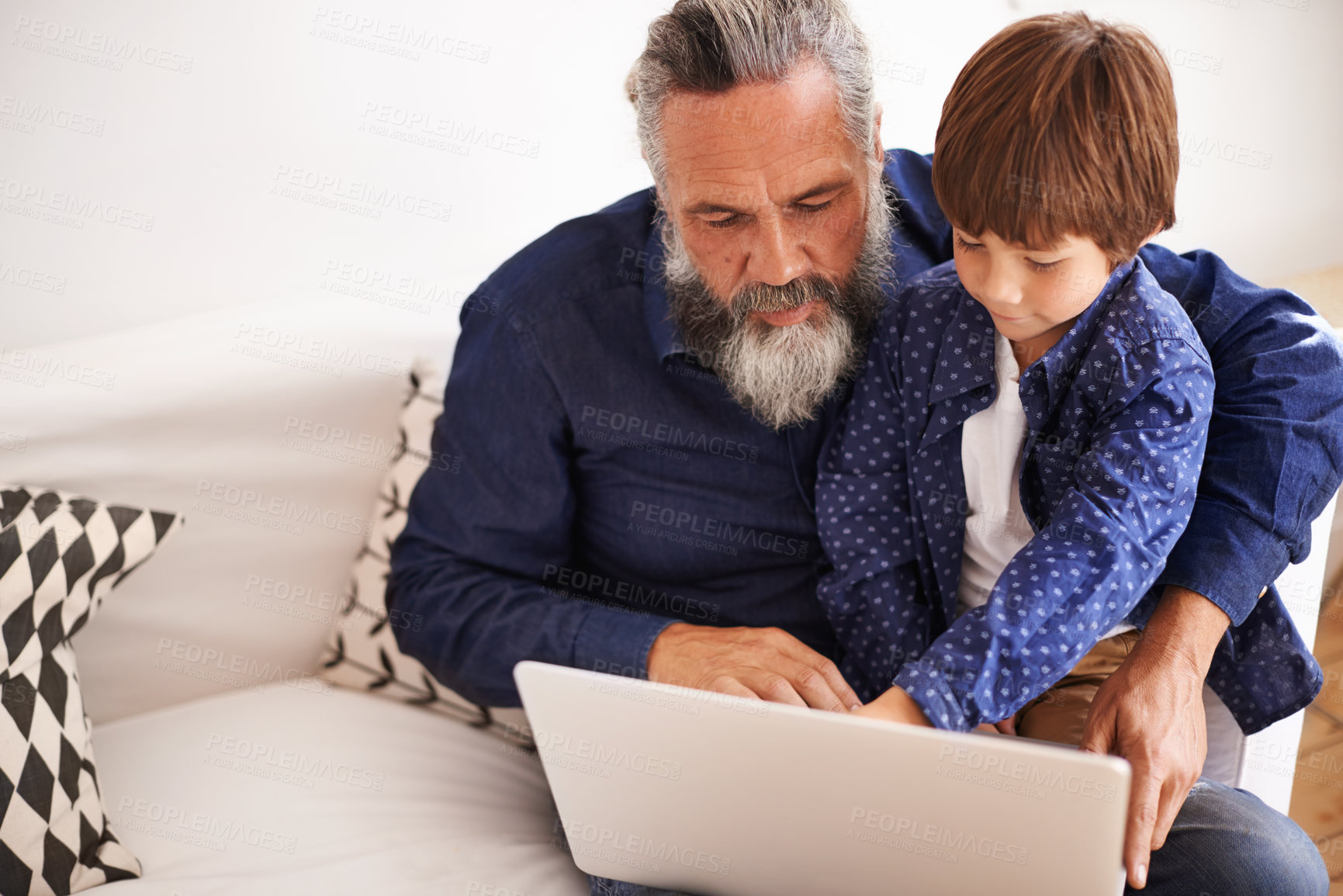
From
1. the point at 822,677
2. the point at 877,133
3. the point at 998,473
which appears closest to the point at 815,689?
the point at 822,677

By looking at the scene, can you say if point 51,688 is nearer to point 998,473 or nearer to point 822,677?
point 822,677

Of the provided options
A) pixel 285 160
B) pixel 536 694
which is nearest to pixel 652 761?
pixel 536 694

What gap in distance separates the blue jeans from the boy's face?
54 centimetres

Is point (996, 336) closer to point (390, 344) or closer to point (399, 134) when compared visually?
point (390, 344)

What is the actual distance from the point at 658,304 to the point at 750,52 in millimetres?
358

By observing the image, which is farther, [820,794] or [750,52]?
[750,52]

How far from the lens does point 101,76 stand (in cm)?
170

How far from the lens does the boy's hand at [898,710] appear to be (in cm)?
92

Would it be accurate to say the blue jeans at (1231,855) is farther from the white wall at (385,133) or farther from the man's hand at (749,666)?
the white wall at (385,133)

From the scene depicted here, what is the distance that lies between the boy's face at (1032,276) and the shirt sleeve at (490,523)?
2.03 feet

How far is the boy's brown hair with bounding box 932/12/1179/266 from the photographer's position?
92 centimetres

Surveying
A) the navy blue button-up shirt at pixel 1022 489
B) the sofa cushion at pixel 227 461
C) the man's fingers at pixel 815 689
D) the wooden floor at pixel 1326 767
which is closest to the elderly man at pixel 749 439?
the man's fingers at pixel 815 689

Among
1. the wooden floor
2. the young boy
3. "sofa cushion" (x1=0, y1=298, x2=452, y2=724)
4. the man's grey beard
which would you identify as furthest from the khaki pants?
"sofa cushion" (x1=0, y1=298, x2=452, y2=724)

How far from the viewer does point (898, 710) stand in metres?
0.92
